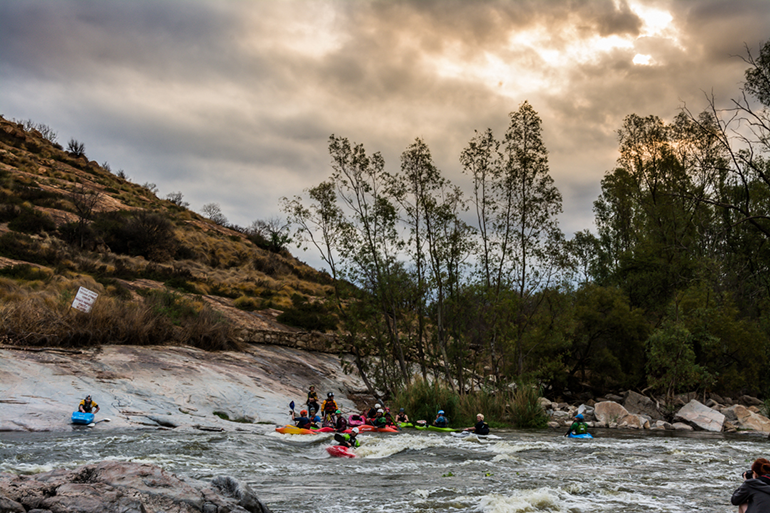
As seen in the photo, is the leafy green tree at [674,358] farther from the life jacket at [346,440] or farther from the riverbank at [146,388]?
the life jacket at [346,440]

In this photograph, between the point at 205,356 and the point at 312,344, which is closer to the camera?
the point at 205,356

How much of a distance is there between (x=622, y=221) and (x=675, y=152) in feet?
20.0

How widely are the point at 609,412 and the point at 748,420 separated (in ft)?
18.4

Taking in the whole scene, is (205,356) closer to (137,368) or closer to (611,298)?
(137,368)

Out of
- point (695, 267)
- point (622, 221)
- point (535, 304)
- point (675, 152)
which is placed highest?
point (675, 152)

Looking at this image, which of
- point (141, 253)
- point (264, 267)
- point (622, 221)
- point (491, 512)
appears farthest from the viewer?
point (264, 267)

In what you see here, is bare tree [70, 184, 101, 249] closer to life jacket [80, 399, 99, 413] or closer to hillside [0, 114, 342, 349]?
hillside [0, 114, 342, 349]

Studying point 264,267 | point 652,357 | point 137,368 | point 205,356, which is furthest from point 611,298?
point 264,267

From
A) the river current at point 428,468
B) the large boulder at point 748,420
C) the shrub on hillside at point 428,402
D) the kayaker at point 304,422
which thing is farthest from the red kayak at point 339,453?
the large boulder at point 748,420

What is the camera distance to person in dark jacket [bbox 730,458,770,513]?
198 inches

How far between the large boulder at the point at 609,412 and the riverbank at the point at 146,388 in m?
11.5

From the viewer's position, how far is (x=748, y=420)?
21.6 metres

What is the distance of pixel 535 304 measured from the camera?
953 inches

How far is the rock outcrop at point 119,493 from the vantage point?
12.5 feet
